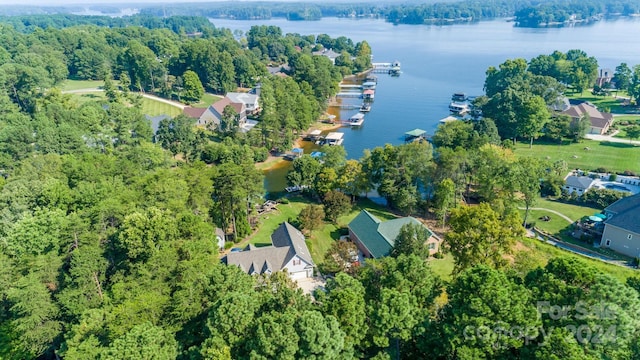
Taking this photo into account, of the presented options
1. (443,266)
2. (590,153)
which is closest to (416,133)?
(590,153)

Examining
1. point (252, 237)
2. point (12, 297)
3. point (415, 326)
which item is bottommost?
point (252, 237)

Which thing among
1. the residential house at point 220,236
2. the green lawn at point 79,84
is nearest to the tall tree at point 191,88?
the green lawn at point 79,84

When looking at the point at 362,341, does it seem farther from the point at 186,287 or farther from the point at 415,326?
the point at 186,287

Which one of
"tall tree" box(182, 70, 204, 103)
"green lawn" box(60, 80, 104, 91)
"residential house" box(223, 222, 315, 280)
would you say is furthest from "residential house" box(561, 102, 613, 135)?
"green lawn" box(60, 80, 104, 91)

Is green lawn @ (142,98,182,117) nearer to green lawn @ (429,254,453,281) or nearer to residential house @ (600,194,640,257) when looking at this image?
green lawn @ (429,254,453,281)

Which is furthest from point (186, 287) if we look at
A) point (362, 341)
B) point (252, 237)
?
point (252, 237)

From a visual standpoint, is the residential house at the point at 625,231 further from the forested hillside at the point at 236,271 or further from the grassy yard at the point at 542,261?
the forested hillside at the point at 236,271

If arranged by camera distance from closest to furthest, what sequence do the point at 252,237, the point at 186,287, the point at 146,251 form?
the point at 186,287 < the point at 146,251 < the point at 252,237
